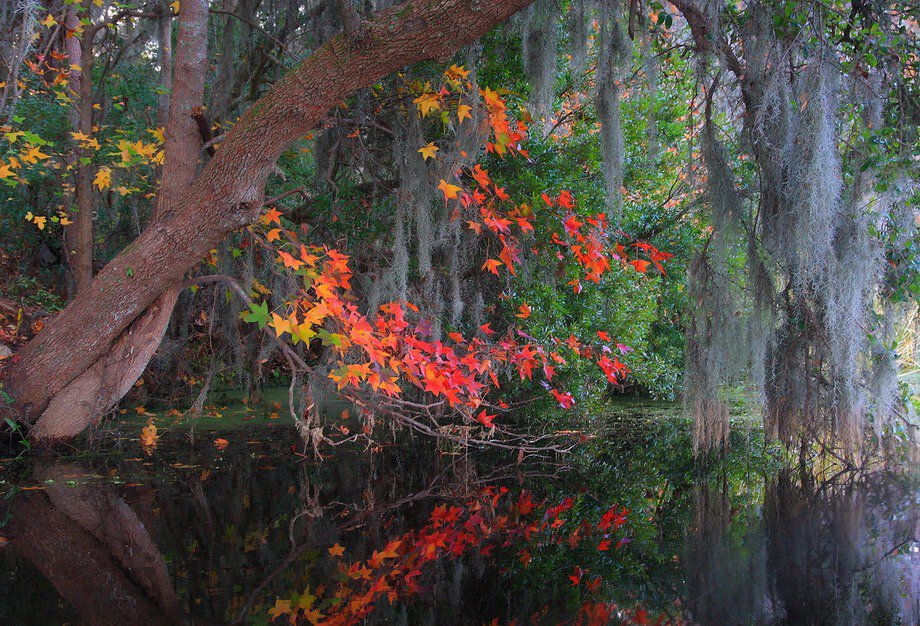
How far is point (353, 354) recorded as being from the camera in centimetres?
437

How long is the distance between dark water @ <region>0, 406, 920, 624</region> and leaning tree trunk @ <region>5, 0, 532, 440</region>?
0.55 meters

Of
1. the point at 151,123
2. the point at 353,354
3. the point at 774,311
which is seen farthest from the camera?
the point at 151,123

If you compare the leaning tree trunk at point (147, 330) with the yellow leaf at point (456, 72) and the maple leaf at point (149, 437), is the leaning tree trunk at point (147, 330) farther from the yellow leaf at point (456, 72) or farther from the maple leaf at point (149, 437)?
the yellow leaf at point (456, 72)

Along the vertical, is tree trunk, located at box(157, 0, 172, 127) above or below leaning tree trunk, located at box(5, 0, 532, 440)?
above

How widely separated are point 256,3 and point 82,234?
2232 mm

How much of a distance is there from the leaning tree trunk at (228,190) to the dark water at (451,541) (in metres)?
0.55

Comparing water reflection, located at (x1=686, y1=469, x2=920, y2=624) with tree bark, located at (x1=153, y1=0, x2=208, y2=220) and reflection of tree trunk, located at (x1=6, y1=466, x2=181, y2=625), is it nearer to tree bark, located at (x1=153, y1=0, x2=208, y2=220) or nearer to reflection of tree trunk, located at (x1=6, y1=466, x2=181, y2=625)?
reflection of tree trunk, located at (x1=6, y1=466, x2=181, y2=625)

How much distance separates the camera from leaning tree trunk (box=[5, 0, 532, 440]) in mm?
3391

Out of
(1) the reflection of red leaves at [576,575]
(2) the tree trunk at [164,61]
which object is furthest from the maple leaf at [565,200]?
(2) the tree trunk at [164,61]

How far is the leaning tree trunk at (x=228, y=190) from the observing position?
3.39 m

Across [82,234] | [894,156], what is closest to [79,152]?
[82,234]

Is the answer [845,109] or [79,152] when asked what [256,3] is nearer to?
[79,152]

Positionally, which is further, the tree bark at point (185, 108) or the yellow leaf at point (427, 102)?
the tree bark at point (185, 108)

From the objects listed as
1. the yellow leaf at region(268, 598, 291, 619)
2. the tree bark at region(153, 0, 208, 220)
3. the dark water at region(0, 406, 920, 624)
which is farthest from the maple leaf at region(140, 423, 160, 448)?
the yellow leaf at region(268, 598, 291, 619)
